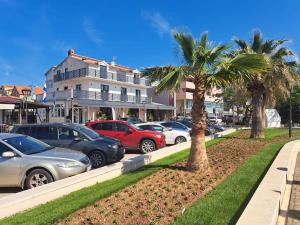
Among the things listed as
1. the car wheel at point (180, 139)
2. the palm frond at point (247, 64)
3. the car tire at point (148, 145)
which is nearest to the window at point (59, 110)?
the car wheel at point (180, 139)

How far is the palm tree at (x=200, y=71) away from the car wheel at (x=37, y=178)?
362 cm

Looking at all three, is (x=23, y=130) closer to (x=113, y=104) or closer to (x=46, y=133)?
(x=46, y=133)

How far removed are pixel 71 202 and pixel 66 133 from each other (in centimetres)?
581

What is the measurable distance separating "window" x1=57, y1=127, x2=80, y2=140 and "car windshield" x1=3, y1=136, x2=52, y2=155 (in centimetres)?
239

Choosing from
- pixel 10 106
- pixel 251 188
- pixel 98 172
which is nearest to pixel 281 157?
pixel 251 188

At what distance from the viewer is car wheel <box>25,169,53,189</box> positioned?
8133 millimetres

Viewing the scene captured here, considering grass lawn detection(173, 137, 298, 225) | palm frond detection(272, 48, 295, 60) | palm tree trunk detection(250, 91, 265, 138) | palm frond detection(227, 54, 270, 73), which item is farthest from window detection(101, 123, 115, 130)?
palm frond detection(272, 48, 295, 60)

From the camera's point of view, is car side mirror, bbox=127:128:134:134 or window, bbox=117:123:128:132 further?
window, bbox=117:123:128:132

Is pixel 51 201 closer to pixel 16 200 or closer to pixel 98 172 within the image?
pixel 16 200

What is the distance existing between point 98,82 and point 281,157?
4010 cm

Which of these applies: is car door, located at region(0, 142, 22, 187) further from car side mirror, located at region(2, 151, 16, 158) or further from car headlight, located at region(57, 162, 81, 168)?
car headlight, located at region(57, 162, 81, 168)

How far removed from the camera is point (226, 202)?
6422 mm

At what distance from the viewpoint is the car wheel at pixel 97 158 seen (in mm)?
11727

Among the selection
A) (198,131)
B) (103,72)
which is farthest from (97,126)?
(103,72)
